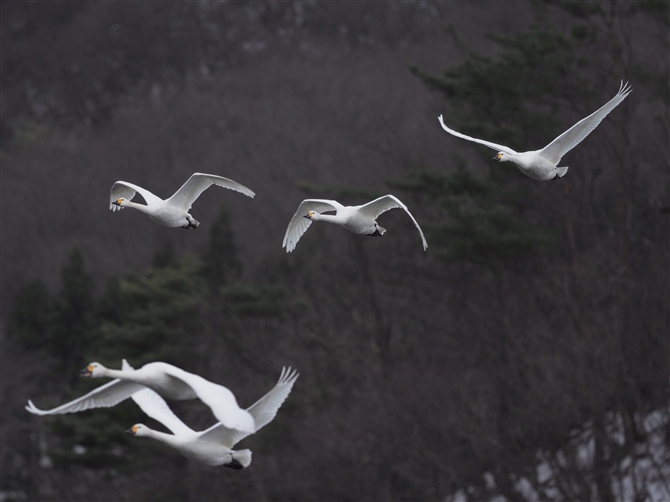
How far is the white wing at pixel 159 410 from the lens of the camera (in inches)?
444

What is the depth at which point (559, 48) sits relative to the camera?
32156 millimetres

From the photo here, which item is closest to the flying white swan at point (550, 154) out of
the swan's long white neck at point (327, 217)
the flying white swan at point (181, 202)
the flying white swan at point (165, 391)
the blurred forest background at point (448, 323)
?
the swan's long white neck at point (327, 217)

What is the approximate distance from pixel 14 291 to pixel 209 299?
1862cm

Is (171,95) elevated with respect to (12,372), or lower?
elevated

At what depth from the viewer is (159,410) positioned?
11.9 m

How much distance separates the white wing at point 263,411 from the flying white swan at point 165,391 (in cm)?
28

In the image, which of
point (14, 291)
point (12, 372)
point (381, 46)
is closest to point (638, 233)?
point (12, 372)

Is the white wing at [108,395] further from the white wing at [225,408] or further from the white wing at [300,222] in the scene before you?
the white wing at [300,222]

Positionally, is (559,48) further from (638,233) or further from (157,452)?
(157,452)

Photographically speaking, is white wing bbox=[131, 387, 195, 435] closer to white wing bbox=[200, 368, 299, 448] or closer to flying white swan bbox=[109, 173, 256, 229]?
white wing bbox=[200, 368, 299, 448]

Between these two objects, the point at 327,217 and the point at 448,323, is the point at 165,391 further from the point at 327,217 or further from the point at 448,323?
the point at 448,323

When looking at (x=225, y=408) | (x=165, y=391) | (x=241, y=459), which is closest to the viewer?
(x=225, y=408)

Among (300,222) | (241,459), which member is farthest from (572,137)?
(241,459)

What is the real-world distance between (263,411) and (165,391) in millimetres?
1276
